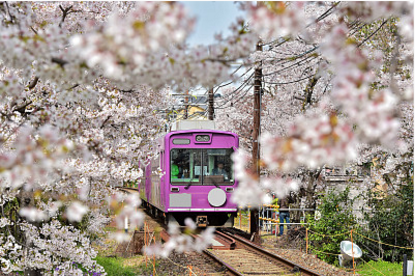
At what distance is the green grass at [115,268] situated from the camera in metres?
9.69

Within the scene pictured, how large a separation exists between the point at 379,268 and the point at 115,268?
5117 mm

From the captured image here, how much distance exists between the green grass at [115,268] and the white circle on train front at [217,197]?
2.88 meters

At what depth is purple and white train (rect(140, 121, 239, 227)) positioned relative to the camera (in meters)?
12.5

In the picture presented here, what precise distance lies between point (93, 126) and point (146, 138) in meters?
2.64

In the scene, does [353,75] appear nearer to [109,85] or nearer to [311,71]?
[109,85]

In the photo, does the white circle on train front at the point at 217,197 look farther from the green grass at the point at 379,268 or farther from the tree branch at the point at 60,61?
the tree branch at the point at 60,61

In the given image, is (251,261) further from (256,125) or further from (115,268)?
(256,125)

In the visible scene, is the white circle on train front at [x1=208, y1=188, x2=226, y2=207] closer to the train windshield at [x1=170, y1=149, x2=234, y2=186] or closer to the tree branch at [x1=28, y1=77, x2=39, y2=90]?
the train windshield at [x1=170, y1=149, x2=234, y2=186]

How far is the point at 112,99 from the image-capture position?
26.0 feet

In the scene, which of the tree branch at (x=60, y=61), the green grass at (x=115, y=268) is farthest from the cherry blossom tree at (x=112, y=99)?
the green grass at (x=115, y=268)

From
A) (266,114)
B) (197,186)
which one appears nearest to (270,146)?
(197,186)

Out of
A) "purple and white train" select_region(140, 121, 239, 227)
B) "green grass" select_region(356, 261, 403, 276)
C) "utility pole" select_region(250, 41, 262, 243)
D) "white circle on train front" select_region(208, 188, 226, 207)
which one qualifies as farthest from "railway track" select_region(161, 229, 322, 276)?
"green grass" select_region(356, 261, 403, 276)

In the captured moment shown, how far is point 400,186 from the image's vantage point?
1065 cm

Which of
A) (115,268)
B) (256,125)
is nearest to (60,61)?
(115,268)
